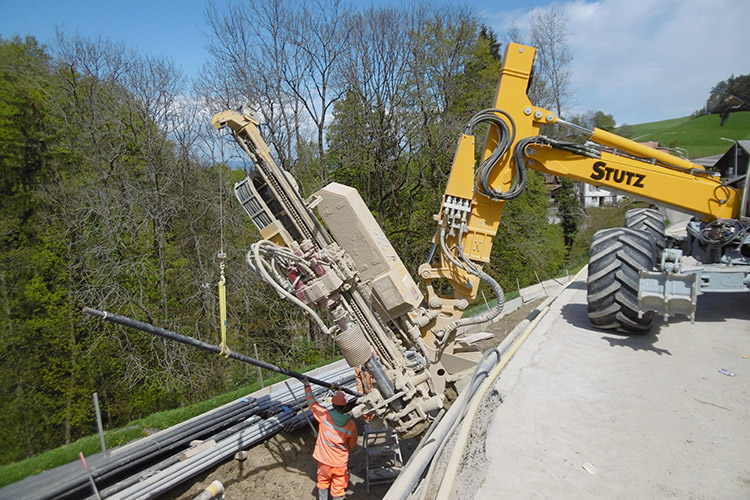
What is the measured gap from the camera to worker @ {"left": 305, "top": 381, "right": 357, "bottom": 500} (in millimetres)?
4840

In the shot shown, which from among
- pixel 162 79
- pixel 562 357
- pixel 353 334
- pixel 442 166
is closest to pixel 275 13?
pixel 162 79

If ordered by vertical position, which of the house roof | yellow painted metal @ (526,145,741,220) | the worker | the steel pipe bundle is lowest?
the steel pipe bundle

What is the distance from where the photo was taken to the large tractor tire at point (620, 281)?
505cm

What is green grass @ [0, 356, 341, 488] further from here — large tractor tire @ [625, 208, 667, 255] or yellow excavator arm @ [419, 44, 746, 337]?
large tractor tire @ [625, 208, 667, 255]

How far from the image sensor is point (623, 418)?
134 inches

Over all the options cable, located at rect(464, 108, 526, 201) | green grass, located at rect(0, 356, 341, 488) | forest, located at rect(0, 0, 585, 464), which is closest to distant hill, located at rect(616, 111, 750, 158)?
forest, located at rect(0, 0, 585, 464)

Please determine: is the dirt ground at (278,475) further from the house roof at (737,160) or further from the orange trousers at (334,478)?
the house roof at (737,160)

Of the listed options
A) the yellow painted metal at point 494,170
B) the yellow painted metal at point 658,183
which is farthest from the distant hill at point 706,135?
the yellow painted metal at point 494,170

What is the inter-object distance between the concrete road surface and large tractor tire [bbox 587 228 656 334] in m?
0.26

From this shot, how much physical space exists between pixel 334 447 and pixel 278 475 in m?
1.60

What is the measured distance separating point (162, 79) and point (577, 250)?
23.9 meters

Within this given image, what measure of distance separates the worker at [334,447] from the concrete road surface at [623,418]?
199 cm

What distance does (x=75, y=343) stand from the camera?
12938mm

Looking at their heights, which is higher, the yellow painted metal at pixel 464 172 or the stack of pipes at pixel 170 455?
the yellow painted metal at pixel 464 172
